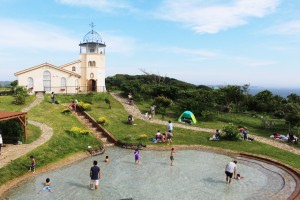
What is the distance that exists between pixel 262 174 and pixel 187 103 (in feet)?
65.0

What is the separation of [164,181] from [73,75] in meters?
33.9

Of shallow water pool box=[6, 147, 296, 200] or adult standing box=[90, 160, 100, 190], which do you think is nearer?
shallow water pool box=[6, 147, 296, 200]

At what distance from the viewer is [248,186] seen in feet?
54.4

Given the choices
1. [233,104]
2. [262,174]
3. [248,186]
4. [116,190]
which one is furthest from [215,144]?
[233,104]

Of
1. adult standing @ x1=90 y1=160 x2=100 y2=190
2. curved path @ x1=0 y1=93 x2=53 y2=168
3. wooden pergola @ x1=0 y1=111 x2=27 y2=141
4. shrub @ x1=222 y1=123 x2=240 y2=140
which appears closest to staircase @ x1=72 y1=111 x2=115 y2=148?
curved path @ x1=0 y1=93 x2=53 y2=168

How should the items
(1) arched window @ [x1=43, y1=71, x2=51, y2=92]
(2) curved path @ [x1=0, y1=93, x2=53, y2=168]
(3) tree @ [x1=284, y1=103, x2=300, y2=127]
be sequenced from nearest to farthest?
(2) curved path @ [x1=0, y1=93, x2=53, y2=168] < (3) tree @ [x1=284, y1=103, x2=300, y2=127] < (1) arched window @ [x1=43, y1=71, x2=51, y2=92]

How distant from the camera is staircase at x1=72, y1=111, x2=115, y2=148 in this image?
87.1ft

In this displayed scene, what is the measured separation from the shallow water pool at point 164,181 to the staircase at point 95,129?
165 inches

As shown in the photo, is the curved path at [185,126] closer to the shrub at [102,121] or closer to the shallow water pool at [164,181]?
the shallow water pool at [164,181]

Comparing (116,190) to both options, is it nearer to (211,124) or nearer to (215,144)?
(215,144)

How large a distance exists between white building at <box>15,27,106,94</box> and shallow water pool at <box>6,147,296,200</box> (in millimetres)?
26597

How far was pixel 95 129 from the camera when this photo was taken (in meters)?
29.5

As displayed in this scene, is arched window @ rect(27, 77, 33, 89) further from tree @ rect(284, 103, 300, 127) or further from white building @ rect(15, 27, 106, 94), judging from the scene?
tree @ rect(284, 103, 300, 127)

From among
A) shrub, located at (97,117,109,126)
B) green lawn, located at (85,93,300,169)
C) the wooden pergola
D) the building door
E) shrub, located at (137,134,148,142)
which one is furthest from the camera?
the building door
